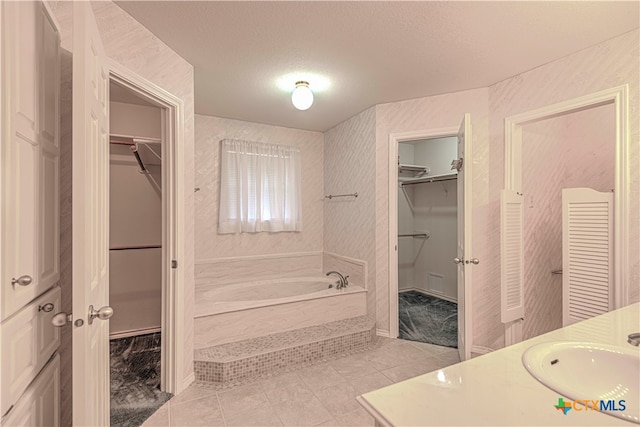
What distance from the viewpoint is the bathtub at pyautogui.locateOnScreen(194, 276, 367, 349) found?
244cm

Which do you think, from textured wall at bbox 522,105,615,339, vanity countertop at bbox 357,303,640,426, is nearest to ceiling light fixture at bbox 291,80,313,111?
textured wall at bbox 522,105,615,339

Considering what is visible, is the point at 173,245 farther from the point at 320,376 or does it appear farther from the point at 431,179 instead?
the point at 431,179

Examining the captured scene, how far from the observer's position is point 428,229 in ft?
15.2

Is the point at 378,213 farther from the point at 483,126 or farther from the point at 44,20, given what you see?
the point at 44,20

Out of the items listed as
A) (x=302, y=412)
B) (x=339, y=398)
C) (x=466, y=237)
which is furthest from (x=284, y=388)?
(x=466, y=237)

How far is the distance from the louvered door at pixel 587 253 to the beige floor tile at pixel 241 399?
2.23 metres

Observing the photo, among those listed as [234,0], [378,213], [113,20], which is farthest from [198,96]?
[378,213]

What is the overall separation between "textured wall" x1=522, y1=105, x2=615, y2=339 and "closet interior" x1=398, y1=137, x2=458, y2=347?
1.19m

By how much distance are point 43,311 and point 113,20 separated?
1.51 m

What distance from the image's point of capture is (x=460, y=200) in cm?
240

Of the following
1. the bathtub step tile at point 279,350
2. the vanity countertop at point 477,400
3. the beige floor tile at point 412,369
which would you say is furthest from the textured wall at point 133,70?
the beige floor tile at point 412,369

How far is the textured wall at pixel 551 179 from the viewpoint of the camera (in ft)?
8.40

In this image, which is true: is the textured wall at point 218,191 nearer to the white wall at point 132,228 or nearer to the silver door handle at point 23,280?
the white wall at point 132,228

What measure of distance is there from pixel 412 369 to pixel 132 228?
297cm
